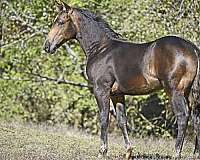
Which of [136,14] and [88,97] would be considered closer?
[136,14]

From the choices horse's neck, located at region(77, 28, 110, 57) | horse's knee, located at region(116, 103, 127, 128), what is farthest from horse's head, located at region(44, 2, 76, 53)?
horse's knee, located at region(116, 103, 127, 128)

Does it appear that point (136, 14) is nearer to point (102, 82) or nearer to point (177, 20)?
point (177, 20)

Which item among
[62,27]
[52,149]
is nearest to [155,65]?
[62,27]

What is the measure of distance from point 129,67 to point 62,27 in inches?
54.5

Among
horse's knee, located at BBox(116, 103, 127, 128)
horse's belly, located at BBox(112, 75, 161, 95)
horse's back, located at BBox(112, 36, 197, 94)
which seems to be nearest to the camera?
horse's back, located at BBox(112, 36, 197, 94)

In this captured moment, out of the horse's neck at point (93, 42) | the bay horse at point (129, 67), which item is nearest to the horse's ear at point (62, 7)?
the bay horse at point (129, 67)

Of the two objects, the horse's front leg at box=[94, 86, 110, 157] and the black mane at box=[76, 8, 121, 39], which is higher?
the black mane at box=[76, 8, 121, 39]

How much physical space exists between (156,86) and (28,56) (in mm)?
8966

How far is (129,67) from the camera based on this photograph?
790 cm

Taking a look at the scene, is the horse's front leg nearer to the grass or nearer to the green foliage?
the grass

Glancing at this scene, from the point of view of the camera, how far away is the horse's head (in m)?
8.53

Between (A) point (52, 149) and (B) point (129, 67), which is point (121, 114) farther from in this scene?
(A) point (52, 149)

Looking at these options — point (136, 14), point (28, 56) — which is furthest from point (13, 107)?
point (136, 14)

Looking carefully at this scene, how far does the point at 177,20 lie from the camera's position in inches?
516
